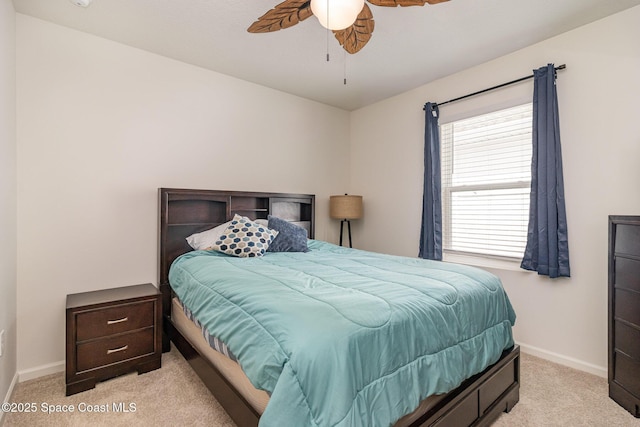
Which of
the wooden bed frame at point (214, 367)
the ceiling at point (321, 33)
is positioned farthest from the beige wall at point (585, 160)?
the wooden bed frame at point (214, 367)

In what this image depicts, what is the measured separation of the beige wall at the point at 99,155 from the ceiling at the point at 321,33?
0.68 ft

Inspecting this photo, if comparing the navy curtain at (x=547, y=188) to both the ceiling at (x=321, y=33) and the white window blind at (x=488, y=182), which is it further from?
the ceiling at (x=321, y=33)

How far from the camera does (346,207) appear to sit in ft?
12.7

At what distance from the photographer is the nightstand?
80.5 inches

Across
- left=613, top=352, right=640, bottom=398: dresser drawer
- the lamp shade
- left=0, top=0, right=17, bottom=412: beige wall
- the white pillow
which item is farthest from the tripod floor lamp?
left=0, top=0, right=17, bottom=412: beige wall

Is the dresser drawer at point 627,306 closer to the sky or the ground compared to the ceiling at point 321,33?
closer to the ground

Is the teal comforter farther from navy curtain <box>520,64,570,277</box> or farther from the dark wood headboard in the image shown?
navy curtain <box>520,64,570,277</box>

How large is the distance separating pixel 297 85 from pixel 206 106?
3.47 ft

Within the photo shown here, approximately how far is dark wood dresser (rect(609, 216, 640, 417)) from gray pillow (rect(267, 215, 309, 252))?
7.68 ft

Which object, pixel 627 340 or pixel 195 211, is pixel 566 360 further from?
pixel 195 211

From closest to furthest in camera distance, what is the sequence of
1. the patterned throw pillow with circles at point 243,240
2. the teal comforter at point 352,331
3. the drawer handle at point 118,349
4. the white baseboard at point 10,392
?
the teal comforter at point 352,331 < the white baseboard at point 10,392 < the drawer handle at point 118,349 < the patterned throw pillow with circles at point 243,240

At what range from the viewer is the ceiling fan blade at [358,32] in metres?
1.94

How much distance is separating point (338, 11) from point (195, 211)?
7.33 feet

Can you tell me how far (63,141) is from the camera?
8.00ft
